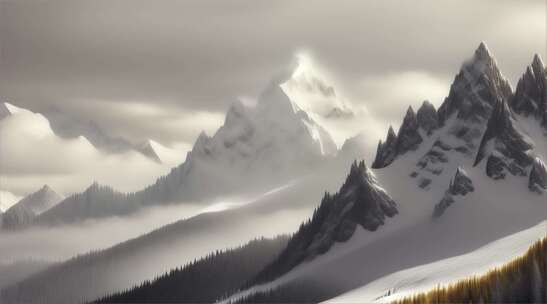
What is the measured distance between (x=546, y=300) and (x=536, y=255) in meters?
3.13

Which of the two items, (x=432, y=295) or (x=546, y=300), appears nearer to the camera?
(x=546, y=300)

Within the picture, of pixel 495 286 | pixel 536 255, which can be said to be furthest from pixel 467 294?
pixel 536 255

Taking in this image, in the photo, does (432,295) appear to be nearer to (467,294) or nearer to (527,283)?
(467,294)

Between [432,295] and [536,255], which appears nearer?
[536,255]

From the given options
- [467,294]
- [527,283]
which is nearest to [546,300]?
[527,283]

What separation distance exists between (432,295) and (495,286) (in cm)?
513

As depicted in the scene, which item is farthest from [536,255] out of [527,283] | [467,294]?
[467,294]

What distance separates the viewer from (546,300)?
52.6 metres

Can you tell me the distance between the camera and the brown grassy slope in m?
53.2

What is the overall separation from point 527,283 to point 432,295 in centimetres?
710

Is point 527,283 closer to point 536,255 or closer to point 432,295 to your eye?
point 536,255

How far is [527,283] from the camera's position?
53688 mm

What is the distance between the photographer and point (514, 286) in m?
54.0

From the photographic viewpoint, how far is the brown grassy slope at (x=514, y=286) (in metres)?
53.2
